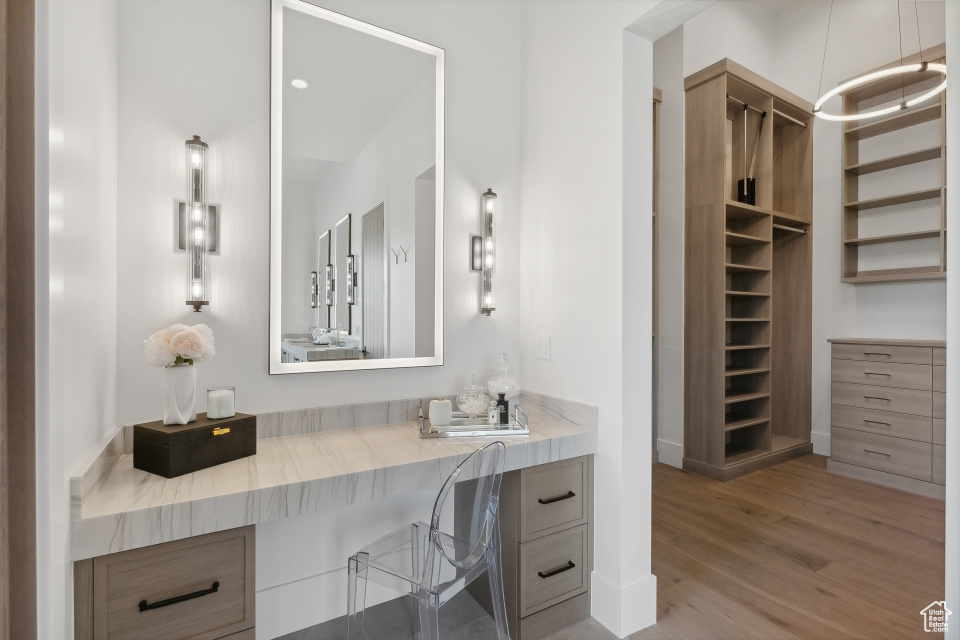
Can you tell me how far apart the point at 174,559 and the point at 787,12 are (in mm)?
5853

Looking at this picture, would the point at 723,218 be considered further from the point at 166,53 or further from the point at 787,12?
the point at 166,53

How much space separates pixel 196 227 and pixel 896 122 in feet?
15.3

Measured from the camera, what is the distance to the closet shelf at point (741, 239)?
3.51 m

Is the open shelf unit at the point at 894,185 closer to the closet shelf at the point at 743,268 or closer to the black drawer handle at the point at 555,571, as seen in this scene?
the closet shelf at the point at 743,268

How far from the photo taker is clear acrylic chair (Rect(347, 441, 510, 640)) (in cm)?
138

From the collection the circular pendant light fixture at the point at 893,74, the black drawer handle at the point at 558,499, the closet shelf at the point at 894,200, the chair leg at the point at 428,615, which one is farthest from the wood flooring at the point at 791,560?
the circular pendant light fixture at the point at 893,74

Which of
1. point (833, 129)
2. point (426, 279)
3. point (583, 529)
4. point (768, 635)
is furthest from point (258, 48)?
point (833, 129)

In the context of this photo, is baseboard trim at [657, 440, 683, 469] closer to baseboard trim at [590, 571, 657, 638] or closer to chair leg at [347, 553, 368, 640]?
baseboard trim at [590, 571, 657, 638]

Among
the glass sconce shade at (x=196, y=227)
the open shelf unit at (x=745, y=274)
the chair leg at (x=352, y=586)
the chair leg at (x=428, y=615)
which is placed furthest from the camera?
the open shelf unit at (x=745, y=274)

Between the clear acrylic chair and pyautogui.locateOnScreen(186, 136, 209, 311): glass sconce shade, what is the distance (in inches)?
41.4

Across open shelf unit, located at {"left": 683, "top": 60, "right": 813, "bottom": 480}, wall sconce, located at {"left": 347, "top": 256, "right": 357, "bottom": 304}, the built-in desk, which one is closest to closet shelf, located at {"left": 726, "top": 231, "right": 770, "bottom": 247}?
open shelf unit, located at {"left": 683, "top": 60, "right": 813, "bottom": 480}

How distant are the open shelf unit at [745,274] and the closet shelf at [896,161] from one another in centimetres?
34

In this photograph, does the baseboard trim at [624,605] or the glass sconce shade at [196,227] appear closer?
the glass sconce shade at [196,227]

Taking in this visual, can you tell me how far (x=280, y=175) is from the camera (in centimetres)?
183
